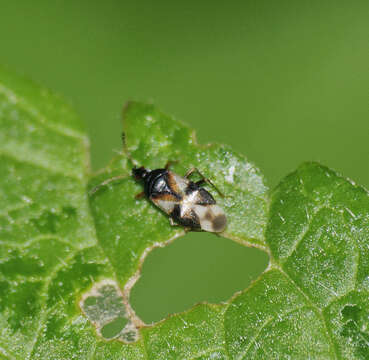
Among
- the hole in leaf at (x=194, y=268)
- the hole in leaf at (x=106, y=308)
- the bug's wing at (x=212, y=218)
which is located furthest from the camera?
the hole in leaf at (x=194, y=268)

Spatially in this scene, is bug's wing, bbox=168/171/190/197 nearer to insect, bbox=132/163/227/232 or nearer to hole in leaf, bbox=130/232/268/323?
insect, bbox=132/163/227/232

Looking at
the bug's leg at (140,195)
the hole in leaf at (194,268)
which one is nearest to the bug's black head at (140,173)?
the bug's leg at (140,195)

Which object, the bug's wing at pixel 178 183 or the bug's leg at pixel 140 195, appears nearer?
the bug's leg at pixel 140 195

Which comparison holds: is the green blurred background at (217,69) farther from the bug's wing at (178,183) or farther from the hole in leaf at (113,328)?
the hole in leaf at (113,328)

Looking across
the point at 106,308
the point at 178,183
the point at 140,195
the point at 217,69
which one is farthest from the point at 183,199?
the point at 217,69

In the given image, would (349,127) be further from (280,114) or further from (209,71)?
(209,71)

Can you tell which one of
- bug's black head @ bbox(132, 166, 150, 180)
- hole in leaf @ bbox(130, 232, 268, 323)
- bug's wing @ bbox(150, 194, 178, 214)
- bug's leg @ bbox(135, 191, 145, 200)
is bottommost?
hole in leaf @ bbox(130, 232, 268, 323)

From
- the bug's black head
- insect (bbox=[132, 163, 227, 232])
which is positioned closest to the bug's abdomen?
insect (bbox=[132, 163, 227, 232])
